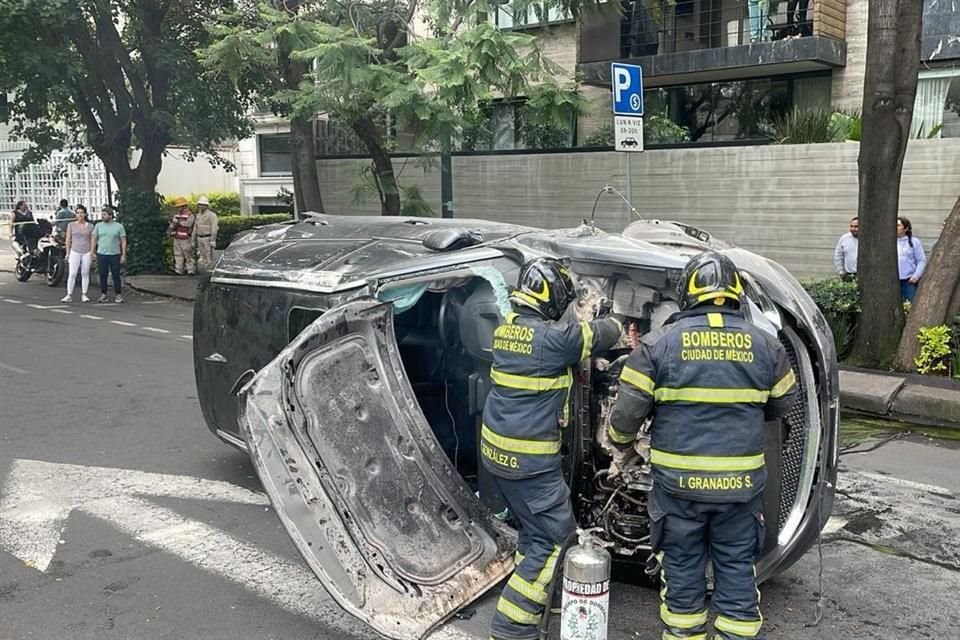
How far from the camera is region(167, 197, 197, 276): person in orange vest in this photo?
17.7 metres

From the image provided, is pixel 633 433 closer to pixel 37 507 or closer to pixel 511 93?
pixel 37 507

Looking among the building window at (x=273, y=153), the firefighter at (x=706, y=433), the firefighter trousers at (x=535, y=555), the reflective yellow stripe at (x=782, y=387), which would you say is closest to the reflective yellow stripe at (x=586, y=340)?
the firefighter at (x=706, y=433)

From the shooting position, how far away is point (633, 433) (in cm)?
353

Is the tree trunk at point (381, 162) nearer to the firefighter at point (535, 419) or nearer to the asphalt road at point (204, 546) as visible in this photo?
the asphalt road at point (204, 546)

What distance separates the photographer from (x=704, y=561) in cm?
353

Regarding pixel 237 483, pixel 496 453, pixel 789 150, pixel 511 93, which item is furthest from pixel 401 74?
pixel 496 453

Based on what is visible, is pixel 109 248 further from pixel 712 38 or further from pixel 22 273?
pixel 712 38

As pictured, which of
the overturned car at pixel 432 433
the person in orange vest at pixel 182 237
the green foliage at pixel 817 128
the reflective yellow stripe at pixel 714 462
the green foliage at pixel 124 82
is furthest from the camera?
the person in orange vest at pixel 182 237

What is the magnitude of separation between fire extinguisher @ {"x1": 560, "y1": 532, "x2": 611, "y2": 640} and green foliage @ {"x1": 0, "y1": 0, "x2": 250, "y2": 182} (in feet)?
46.6

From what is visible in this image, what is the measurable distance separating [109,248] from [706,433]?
1366cm

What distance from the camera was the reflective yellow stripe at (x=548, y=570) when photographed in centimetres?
366

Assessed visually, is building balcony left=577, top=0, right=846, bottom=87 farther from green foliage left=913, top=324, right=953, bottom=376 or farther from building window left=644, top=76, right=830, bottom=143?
green foliage left=913, top=324, right=953, bottom=376

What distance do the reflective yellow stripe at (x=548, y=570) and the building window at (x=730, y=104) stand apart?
12.4m

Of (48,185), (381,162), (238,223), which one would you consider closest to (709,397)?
(381,162)
